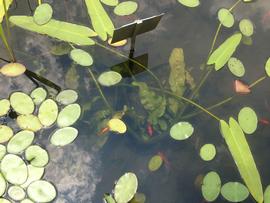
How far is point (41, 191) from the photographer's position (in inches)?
52.5

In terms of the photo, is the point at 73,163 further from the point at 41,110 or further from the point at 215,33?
the point at 215,33

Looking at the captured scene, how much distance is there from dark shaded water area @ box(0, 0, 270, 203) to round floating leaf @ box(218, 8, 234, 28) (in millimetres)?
24

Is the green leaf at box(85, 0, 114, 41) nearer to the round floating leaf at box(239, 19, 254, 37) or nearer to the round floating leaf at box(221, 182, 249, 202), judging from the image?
the round floating leaf at box(239, 19, 254, 37)

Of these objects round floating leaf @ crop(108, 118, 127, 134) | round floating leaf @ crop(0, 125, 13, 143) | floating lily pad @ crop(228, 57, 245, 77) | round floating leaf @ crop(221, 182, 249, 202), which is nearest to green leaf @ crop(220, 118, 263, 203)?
round floating leaf @ crop(221, 182, 249, 202)

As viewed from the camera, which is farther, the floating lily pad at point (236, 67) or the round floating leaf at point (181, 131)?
the floating lily pad at point (236, 67)

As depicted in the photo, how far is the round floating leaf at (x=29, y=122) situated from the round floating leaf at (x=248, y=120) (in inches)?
28.2

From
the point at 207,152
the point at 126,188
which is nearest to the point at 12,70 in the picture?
the point at 126,188

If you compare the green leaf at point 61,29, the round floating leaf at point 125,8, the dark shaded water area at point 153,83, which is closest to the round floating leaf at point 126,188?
the dark shaded water area at point 153,83

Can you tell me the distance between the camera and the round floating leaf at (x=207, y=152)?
1.45 metres

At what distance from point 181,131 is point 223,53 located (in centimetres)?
38

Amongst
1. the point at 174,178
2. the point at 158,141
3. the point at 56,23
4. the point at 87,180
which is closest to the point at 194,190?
the point at 174,178

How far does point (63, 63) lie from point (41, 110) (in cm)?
22

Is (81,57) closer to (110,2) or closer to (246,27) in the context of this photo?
(110,2)

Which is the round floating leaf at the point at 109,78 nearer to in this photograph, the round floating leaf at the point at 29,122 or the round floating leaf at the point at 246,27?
the round floating leaf at the point at 29,122
